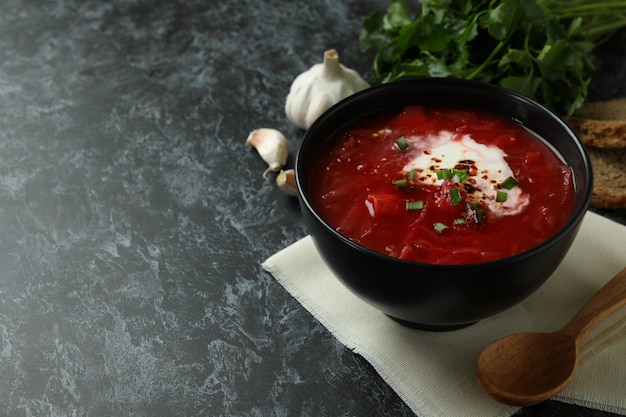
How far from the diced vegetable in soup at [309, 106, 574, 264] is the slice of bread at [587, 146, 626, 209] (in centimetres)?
43

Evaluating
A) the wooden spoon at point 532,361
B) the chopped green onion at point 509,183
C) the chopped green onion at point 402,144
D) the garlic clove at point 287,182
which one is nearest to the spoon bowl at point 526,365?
the wooden spoon at point 532,361

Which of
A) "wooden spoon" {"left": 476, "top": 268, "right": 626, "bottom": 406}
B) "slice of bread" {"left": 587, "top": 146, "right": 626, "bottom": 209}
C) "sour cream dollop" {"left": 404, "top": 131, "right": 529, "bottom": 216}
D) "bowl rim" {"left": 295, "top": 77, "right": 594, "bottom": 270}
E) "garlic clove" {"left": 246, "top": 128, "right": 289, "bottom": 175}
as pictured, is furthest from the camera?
"garlic clove" {"left": 246, "top": 128, "right": 289, "bottom": 175}

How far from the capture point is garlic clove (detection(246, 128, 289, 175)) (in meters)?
2.56

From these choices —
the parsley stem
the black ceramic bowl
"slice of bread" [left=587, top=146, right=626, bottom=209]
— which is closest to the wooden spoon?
the black ceramic bowl

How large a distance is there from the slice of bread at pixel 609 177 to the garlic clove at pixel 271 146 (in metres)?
0.97

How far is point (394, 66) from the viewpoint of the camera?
8.89 ft

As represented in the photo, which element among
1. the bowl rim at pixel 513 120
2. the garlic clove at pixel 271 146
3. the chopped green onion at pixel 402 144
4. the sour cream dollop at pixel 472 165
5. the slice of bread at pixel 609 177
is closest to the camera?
the bowl rim at pixel 513 120

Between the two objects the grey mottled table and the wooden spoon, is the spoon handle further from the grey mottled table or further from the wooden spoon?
the grey mottled table

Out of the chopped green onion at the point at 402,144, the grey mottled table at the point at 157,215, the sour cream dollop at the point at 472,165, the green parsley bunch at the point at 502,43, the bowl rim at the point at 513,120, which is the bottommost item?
the grey mottled table at the point at 157,215

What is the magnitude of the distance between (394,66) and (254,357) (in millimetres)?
1202

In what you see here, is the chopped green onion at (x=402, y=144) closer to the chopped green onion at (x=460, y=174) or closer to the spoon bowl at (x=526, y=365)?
the chopped green onion at (x=460, y=174)

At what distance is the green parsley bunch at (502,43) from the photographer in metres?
2.56

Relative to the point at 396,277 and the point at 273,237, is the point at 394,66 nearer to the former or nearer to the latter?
the point at 273,237

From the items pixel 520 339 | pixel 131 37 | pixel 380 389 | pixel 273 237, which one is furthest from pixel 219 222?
pixel 131 37
